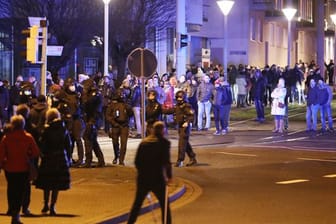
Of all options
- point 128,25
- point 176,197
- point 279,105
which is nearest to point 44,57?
point 176,197

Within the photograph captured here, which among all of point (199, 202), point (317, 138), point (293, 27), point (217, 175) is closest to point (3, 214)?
point (199, 202)

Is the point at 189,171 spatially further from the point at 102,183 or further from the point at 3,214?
the point at 3,214

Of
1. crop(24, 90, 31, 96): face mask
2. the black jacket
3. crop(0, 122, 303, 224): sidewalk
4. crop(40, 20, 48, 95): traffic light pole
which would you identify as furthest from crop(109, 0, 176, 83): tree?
the black jacket

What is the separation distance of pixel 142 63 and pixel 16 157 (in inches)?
252

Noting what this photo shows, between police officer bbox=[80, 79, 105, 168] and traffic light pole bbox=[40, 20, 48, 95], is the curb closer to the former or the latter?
police officer bbox=[80, 79, 105, 168]

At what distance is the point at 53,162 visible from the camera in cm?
1232

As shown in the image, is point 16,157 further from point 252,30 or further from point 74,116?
point 252,30

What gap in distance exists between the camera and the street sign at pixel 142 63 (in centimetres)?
1748

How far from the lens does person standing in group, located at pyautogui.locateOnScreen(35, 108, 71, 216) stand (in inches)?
484

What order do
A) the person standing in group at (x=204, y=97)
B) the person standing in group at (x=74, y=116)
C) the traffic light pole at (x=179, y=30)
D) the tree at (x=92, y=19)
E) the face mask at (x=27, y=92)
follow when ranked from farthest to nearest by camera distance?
the traffic light pole at (x=179, y=30), the tree at (x=92, y=19), the person standing in group at (x=204, y=97), the face mask at (x=27, y=92), the person standing in group at (x=74, y=116)

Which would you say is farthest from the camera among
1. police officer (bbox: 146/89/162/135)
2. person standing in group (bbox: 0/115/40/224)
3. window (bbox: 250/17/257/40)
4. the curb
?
window (bbox: 250/17/257/40)

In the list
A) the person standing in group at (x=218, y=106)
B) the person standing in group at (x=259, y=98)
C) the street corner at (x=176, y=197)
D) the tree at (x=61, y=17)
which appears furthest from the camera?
the tree at (x=61, y=17)

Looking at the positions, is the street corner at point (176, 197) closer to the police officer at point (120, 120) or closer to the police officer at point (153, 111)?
the police officer at point (153, 111)

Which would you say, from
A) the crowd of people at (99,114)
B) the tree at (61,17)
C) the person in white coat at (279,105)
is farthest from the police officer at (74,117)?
the tree at (61,17)
